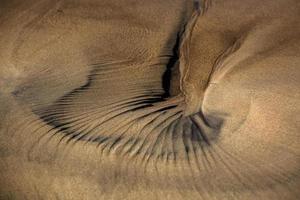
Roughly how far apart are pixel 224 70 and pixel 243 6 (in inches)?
18.9

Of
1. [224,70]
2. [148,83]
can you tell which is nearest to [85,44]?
[148,83]

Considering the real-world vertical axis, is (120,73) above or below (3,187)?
above

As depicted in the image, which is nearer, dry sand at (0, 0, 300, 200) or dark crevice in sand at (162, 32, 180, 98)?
dry sand at (0, 0, 300, 200)

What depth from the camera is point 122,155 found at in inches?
64.3

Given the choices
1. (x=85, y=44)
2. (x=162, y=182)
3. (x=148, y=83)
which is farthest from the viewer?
(x=85, y=44)

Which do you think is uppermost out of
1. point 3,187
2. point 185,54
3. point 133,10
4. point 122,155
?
point 133,10

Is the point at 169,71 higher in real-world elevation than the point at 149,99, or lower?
higher

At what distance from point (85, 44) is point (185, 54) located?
47 centimetres

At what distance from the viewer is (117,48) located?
7.05ft

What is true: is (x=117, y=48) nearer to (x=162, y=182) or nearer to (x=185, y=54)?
(x=185, y=54)

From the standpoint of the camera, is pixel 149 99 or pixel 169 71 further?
A: pixel 169 71

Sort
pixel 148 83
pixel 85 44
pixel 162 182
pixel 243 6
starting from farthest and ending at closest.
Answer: pixel 243 6 < pixel 85 44 < pixel 148 83 < pixel 162 182

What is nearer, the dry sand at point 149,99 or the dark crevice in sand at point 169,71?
the dry sand at point 149,99

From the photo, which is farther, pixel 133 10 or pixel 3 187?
pixel 133 10
